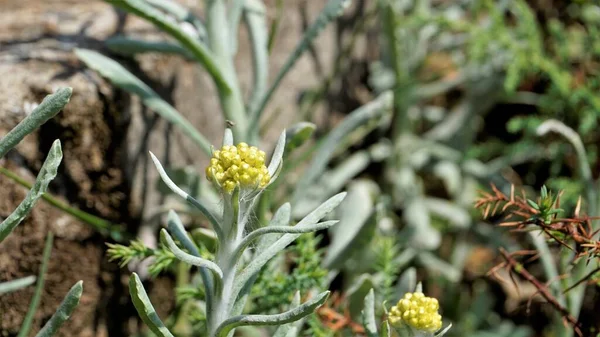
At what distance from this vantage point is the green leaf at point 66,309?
37.8 inches

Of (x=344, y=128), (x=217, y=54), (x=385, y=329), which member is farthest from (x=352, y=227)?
(x=385, y=329)

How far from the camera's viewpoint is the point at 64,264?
148 cm

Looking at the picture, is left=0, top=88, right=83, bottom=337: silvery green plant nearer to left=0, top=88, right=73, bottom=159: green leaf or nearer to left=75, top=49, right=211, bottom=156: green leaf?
left=0, top=88, right=73, bottom=159: green leaf

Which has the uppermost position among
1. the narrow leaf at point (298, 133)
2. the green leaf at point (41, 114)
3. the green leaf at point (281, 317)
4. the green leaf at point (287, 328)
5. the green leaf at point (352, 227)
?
the green leaf at point (41, 114)

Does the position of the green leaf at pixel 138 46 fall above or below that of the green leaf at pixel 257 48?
above

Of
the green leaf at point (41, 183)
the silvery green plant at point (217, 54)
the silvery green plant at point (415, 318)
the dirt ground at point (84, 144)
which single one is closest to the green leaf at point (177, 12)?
the silvery green plant at point (217, 54)

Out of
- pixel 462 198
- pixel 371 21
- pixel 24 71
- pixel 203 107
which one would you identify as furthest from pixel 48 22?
pixel 462 198

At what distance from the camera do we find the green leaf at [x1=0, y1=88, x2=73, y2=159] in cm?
94

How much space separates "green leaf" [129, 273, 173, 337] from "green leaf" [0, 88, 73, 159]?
0.78 ft

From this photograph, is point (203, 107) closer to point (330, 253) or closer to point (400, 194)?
point (330, 253)

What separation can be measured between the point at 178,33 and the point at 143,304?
24.8 inches

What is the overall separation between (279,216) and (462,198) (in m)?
1.20

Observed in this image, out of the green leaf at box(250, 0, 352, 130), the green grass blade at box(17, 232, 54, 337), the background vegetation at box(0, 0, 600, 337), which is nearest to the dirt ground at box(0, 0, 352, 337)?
the background vegetation at box(0, 0, 600, 337)

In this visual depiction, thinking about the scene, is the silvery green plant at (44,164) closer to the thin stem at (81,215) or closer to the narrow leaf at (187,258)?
the narrow leaf at (187,258)
